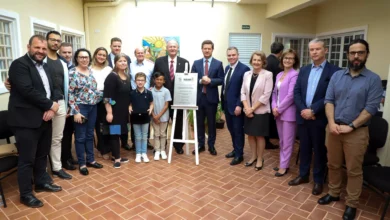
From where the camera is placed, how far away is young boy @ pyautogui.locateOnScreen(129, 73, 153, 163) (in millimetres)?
4008

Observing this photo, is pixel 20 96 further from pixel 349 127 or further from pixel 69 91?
pixel 349 127

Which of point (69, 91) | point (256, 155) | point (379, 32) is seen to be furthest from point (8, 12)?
point (379, 32)

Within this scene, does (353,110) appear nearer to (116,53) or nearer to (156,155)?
(156,155)

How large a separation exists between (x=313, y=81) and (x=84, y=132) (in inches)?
122

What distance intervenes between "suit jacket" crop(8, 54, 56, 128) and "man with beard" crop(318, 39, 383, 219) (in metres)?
3.08

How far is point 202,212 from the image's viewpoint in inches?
111

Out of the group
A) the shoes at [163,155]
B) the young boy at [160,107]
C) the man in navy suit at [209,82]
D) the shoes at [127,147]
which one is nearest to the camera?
the young boy at [160,107]

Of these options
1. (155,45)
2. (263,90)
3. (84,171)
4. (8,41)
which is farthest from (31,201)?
(155,45)

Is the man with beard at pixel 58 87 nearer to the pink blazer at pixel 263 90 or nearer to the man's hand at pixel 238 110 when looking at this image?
the man's hand at pixel 238 110

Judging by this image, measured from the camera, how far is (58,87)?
3.23 metres

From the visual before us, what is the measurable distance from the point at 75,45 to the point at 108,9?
1.48 meters

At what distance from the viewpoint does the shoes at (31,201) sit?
9.39 ft

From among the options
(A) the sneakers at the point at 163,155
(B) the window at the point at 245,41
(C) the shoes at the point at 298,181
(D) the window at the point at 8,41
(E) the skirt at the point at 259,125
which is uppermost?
(B) the window at the point at 245,41

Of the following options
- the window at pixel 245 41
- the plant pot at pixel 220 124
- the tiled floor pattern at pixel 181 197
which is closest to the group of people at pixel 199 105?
the tiled floor pattern at pixel 181 197
